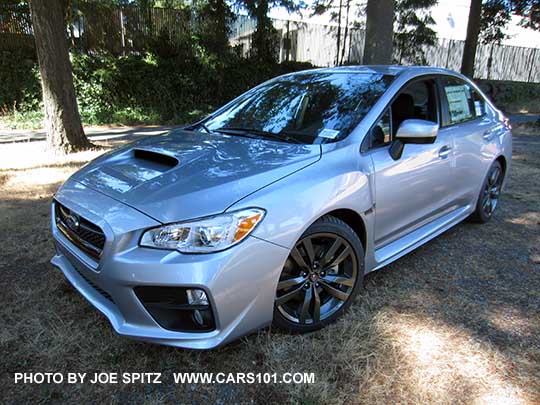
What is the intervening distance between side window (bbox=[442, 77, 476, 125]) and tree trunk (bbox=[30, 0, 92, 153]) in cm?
572

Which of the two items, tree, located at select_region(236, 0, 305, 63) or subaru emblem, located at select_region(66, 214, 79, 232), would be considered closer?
subaru emblem, located at select_region(66, 214, 79, 232)

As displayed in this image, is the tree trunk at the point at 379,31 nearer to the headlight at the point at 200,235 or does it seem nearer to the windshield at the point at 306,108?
the windshield at the point at 306,108

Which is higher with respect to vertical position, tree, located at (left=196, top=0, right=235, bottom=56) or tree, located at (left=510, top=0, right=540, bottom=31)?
tree, located at (left=510, top=0, right=540, bottom=31)

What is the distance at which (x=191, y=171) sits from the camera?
2.35 metres

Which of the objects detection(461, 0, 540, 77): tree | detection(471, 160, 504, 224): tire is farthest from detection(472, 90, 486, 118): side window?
detection(461, 0, 540, 77): tree

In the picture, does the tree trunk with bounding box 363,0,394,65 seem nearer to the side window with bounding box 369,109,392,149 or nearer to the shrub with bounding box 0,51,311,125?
the side window with bounding box 369,109,392,149

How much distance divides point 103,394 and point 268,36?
14021 millimetres

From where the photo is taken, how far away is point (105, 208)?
2148mm

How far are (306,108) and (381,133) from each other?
0.59m

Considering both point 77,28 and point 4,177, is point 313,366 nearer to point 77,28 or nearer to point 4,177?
point 4,177

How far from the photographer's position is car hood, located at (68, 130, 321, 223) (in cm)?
206

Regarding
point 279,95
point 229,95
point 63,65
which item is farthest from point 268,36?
point 279,95

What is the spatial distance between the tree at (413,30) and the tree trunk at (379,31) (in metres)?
9.93

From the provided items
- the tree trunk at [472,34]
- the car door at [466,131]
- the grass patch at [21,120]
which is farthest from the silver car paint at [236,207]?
the tree trunk at [472,34]
